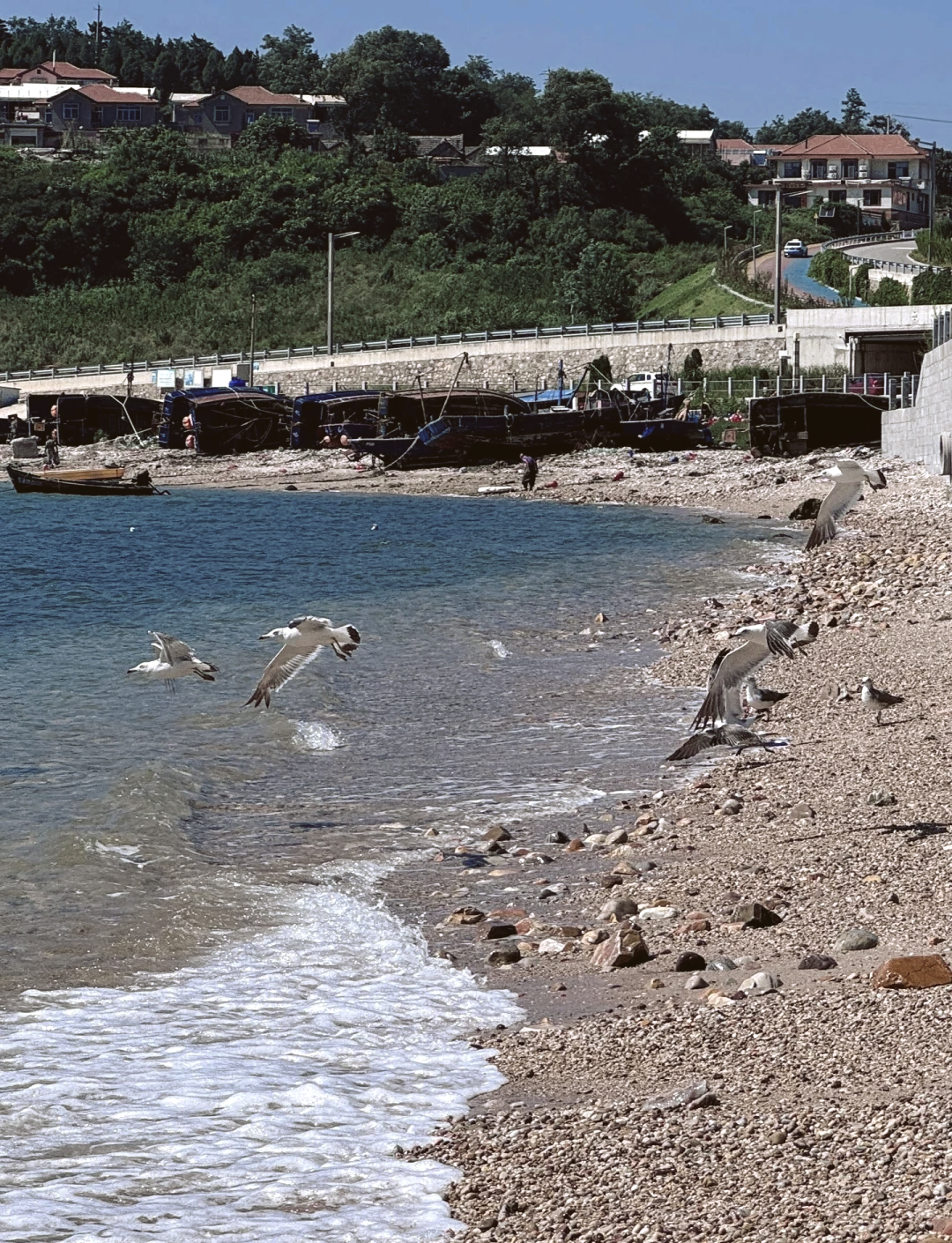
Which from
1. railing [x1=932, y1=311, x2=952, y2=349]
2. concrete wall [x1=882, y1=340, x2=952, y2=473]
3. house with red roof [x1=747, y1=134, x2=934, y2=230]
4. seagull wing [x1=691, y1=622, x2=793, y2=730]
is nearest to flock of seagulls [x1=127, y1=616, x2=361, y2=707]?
seagull wing [x1=691, y1=622, x2=793, y2=730]

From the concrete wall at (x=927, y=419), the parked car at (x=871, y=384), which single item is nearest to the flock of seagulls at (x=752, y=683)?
the concrete wall at (x=927, y=419)

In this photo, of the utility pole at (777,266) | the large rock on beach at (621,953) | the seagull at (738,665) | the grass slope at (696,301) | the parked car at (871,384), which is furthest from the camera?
the grass slope at (696,301)

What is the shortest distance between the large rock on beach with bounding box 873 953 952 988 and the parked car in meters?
46.7

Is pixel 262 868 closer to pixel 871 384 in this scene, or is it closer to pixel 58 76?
pixel 871 384

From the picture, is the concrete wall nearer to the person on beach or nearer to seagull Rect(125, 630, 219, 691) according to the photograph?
seagull Rect(125, 630, 219, 691)

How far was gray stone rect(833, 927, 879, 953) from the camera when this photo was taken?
8.80 m

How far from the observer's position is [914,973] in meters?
7.92

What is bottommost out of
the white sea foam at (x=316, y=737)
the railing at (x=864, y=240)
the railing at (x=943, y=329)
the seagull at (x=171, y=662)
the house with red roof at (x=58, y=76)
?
the white sea foam at (x=316, y=737)

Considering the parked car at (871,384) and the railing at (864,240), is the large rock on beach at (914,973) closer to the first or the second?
the parked car at (871,384)

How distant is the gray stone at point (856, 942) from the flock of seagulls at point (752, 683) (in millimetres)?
2504

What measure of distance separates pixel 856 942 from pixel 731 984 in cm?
76

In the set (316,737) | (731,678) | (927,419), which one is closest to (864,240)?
(927,419)

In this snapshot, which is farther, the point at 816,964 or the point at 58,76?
the point at 58,76

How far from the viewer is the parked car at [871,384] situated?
2120 inches
